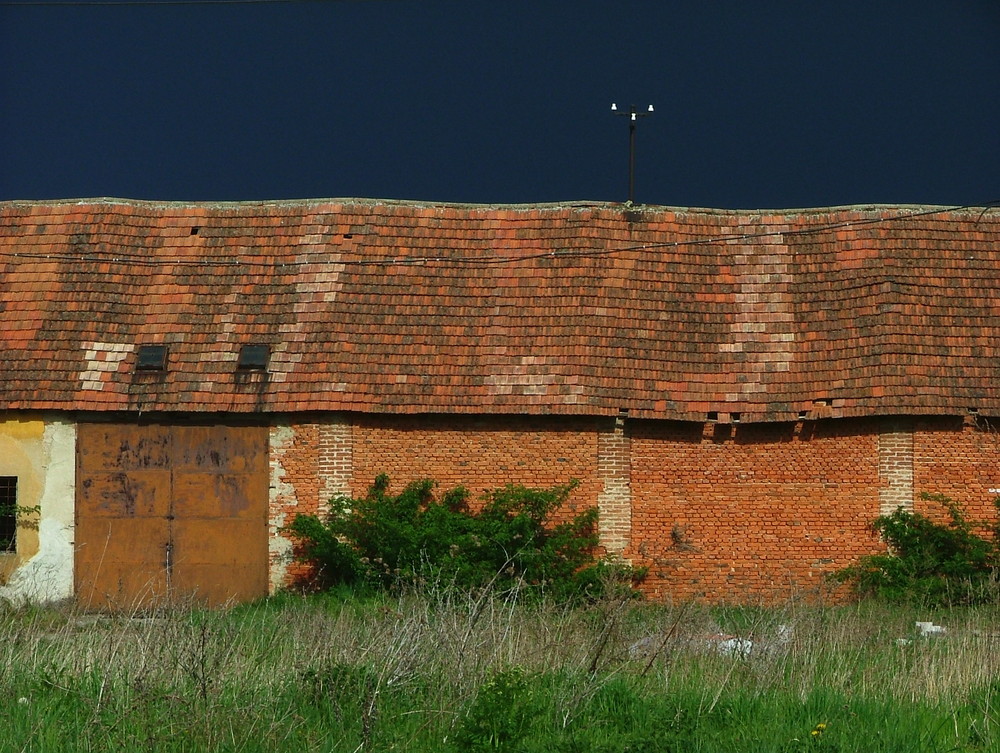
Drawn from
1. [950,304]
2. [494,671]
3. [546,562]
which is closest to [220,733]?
[494,671]

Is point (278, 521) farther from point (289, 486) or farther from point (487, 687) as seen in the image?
point (487, 687)

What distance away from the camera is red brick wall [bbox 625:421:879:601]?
61.3ft

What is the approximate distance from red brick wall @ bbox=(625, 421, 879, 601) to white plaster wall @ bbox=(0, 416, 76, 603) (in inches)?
340

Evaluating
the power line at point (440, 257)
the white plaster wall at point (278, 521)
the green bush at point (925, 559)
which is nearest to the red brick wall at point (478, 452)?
the white plaster wall at point (278, 521)

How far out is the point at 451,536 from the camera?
17812 mm

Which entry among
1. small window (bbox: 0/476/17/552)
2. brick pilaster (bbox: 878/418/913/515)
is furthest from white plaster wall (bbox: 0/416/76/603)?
brick pilaster (bbox: 878/418/913/515)

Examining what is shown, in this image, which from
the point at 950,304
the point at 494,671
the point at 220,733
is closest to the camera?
the point at 220,733

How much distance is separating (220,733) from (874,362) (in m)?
13.3

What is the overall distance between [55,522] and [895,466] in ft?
42.1

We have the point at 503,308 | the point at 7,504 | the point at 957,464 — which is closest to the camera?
the point at 957,464

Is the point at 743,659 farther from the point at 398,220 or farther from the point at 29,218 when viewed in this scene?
the point at 29,218

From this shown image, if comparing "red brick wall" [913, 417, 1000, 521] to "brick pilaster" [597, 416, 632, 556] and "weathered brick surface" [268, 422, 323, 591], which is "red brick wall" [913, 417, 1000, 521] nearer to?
"brick pilaster" [597, 416, 632, 556]

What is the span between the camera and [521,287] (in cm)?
2036

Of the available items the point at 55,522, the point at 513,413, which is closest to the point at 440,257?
the point at 513,413
